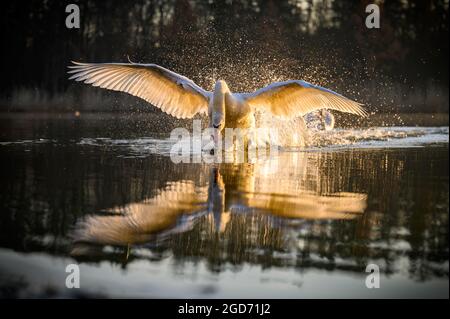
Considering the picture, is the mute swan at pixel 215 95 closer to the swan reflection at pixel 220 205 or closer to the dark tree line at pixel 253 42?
the swan reflection at pixel 220 205

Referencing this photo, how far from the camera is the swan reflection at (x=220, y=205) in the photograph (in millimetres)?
6102

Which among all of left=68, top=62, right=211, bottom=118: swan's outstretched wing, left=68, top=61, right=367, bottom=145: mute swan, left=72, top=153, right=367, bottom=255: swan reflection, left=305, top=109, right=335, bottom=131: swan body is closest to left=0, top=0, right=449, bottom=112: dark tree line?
left=305, top=109, right=335, bottom=131: swan body

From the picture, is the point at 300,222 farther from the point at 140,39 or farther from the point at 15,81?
the point at 140,39

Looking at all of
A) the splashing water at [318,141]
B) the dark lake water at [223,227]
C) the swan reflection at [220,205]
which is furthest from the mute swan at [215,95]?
the swan reflection at [220,205]

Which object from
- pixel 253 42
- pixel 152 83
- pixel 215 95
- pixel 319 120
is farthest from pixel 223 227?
pixel 253 42

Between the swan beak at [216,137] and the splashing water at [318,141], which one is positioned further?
the splashing water at [318,141]

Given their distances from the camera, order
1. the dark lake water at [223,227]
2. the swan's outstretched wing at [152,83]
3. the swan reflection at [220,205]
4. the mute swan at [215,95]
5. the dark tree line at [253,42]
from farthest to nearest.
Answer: the dark tree line at [253,42], the swan's outstretched wing at [152,83], the mute swan at [215,95], the swan reflection at [220,205], the dark lake water at [223,227]

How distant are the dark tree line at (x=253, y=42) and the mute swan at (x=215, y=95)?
1332 cm

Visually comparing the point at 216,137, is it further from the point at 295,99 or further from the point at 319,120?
the point at 319,120

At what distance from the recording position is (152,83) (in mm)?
12820

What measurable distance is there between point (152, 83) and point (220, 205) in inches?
233

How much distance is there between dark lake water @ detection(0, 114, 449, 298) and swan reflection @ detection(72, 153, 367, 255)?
2cm

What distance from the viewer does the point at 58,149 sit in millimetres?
12898

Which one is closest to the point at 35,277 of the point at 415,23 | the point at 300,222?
the point at 300,222
